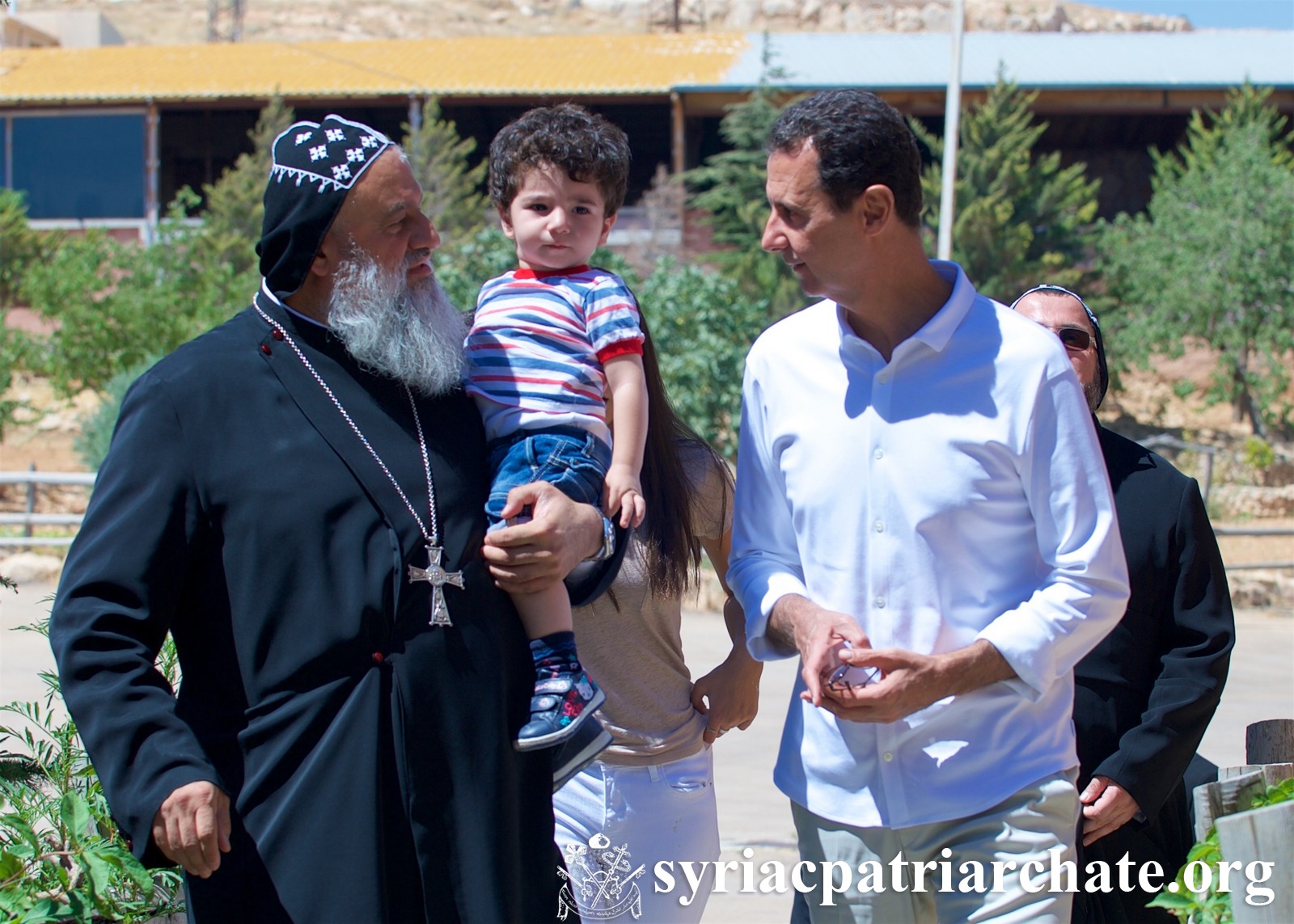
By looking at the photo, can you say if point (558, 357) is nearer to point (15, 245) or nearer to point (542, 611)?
point (542, 611)

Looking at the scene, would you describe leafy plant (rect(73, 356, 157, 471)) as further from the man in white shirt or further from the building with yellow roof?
the man in white shirt

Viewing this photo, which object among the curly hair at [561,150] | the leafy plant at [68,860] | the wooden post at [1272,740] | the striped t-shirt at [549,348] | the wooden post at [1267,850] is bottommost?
the leafy plant at [68,860]

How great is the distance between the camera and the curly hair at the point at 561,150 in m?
2.65

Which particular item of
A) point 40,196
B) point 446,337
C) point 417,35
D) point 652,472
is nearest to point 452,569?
point 446,337

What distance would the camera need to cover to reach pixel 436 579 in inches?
87.4

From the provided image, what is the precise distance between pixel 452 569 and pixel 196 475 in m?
0.44

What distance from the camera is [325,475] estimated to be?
7.16ft

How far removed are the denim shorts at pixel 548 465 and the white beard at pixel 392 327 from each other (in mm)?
163

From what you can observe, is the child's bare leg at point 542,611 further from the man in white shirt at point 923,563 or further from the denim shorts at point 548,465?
the man in white shirt at point 923,563

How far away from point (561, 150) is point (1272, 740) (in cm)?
199

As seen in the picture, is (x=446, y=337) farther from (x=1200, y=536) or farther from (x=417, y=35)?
(x=417, y=35)

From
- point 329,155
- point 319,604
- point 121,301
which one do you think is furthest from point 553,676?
point 121,301

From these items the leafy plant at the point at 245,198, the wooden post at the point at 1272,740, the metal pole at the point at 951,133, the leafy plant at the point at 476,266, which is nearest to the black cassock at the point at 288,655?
the wooden post at the point at 1272,740

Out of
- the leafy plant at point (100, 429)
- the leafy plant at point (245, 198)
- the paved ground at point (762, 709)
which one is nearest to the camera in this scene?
the paved ground at point (762, 709)
